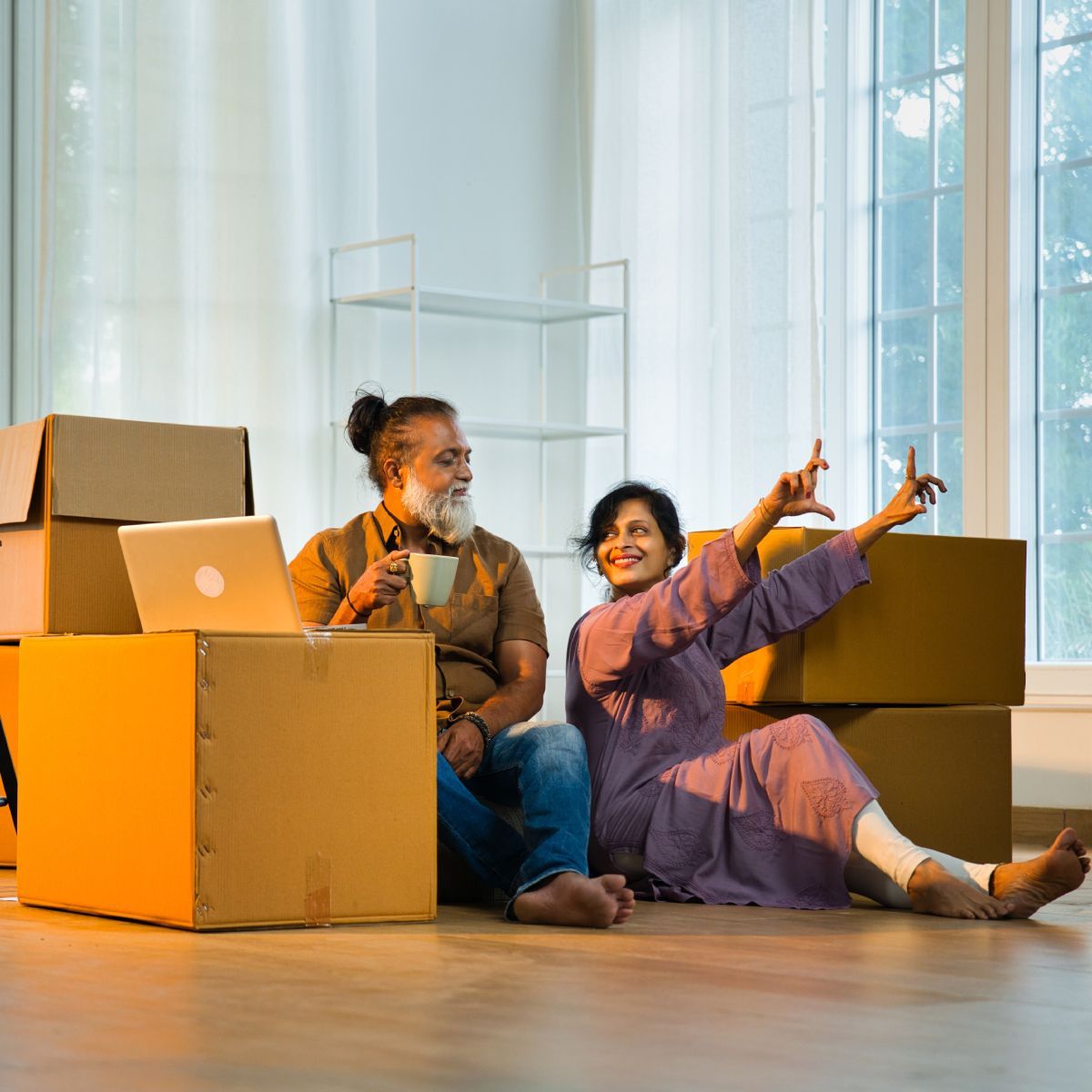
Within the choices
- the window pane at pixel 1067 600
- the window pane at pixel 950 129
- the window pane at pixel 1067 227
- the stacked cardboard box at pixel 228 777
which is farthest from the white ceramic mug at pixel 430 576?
the window pane at pixel 950 129

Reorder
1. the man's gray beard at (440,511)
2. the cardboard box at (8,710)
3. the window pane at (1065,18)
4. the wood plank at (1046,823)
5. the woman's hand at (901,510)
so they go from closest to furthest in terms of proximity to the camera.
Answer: the woman's hand at (901,510), the man's gray beard at (440,511), the cardboard box at (8,710), the wood plank at (1046,823), the window pane at (1065,18)

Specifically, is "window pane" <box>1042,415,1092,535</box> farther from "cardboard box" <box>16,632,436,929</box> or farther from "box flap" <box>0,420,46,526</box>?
"box flap" <box>0,420,46,526</box>

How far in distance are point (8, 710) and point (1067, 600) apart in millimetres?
2417

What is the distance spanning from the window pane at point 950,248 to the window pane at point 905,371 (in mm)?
99

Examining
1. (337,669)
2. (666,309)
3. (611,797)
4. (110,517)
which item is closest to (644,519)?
(611,797)

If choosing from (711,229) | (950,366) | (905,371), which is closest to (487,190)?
(711,229)

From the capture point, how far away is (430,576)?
238cm

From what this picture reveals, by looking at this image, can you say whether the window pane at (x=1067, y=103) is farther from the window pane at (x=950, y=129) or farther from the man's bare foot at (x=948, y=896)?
the man's bare foot at (x=948, y=896)

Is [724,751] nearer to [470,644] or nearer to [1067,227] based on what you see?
[470,644]

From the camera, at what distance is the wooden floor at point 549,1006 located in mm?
1399

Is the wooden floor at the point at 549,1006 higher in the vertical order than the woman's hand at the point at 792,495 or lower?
lower

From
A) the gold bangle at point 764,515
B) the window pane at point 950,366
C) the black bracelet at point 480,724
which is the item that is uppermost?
the window pane at point 950,366

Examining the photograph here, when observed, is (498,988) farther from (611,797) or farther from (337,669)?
(611,797)

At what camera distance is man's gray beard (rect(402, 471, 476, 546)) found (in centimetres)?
281
